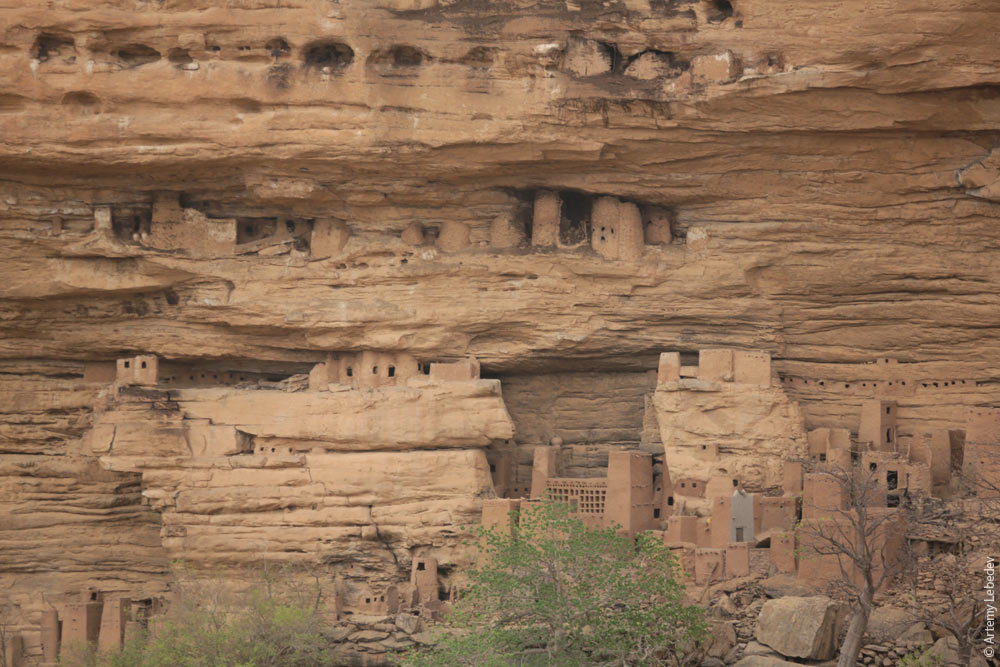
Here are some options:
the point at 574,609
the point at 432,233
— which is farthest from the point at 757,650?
the point at 432,233

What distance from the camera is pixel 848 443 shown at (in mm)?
26094

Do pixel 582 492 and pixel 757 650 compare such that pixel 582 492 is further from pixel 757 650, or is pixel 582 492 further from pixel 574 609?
pixel 757 650

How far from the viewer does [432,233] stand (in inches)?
1112

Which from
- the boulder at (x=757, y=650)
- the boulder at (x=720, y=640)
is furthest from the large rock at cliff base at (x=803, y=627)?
the boulder at (x=720, y=640)

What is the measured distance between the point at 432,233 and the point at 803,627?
31.8 feet

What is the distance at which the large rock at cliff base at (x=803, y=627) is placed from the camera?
843 inches

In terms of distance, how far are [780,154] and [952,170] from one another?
95.5 inches

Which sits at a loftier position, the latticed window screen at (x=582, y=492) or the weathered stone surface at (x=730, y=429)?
the weathered stone surface at (x=730, y=429)

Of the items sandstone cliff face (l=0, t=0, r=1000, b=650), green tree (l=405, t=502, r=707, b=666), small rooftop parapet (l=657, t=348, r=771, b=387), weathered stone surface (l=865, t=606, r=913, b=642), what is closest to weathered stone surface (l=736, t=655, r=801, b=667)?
green tree (l=405, t=502, r=707, b=666)

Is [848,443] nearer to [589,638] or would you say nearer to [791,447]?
[791,447]

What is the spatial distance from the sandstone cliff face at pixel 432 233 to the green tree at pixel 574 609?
123 inches

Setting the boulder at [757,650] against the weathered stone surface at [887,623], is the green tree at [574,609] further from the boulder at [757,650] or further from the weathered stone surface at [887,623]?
the weathered stone surface at [887,623]

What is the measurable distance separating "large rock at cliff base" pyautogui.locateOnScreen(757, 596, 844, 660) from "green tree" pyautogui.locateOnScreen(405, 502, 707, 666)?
0.91m

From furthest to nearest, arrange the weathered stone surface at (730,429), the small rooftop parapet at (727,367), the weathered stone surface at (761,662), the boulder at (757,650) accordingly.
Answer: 1. the small rooftop parapet at (727,367)
2. the weathered stone surface at (730,429)
3. the boulder at (757,650)
4. the weathered stone surface at (761,662)
